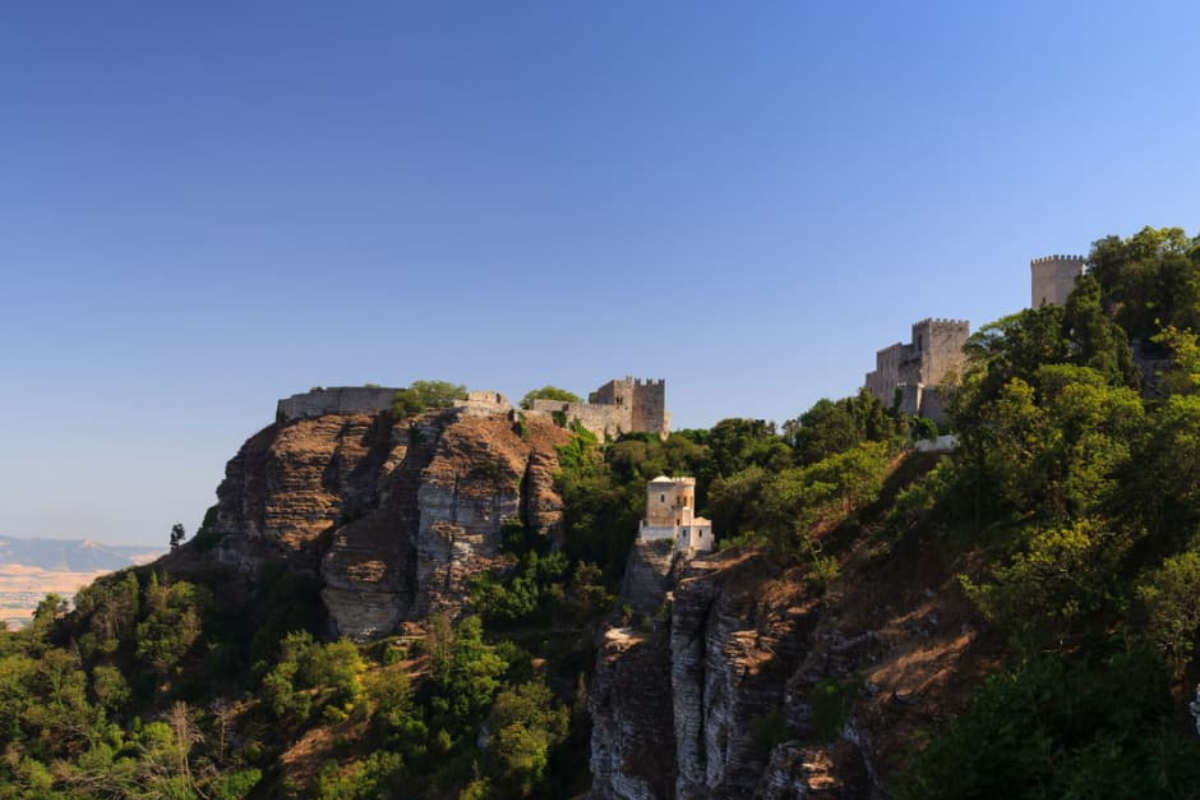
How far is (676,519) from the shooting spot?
51.6 m

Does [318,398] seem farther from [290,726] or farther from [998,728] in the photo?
[998,728]

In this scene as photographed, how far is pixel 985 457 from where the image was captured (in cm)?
2794

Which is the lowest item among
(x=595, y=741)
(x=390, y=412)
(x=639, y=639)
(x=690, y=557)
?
(x=595, y=741)

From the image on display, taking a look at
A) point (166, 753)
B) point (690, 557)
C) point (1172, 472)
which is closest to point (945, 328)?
point (690, 557)

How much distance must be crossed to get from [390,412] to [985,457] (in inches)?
1879

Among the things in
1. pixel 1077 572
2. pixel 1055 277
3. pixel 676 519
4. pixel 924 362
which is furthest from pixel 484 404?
pixel 1077 572

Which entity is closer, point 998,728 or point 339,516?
point 998,728

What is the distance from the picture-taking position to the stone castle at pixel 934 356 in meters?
53.8

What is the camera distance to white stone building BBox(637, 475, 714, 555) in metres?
48.8

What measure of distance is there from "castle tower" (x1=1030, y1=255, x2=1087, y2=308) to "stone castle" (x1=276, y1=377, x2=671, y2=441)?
27.9 meters

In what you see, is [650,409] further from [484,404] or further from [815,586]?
[815,586]

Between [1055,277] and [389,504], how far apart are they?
141 ft

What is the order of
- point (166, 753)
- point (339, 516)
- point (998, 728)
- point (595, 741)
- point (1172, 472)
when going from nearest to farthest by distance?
point (998, 728)
point (1172, 472)
point (595, 741)
point (166, 753)
point (339, 516)

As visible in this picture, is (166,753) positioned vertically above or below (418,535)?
below
